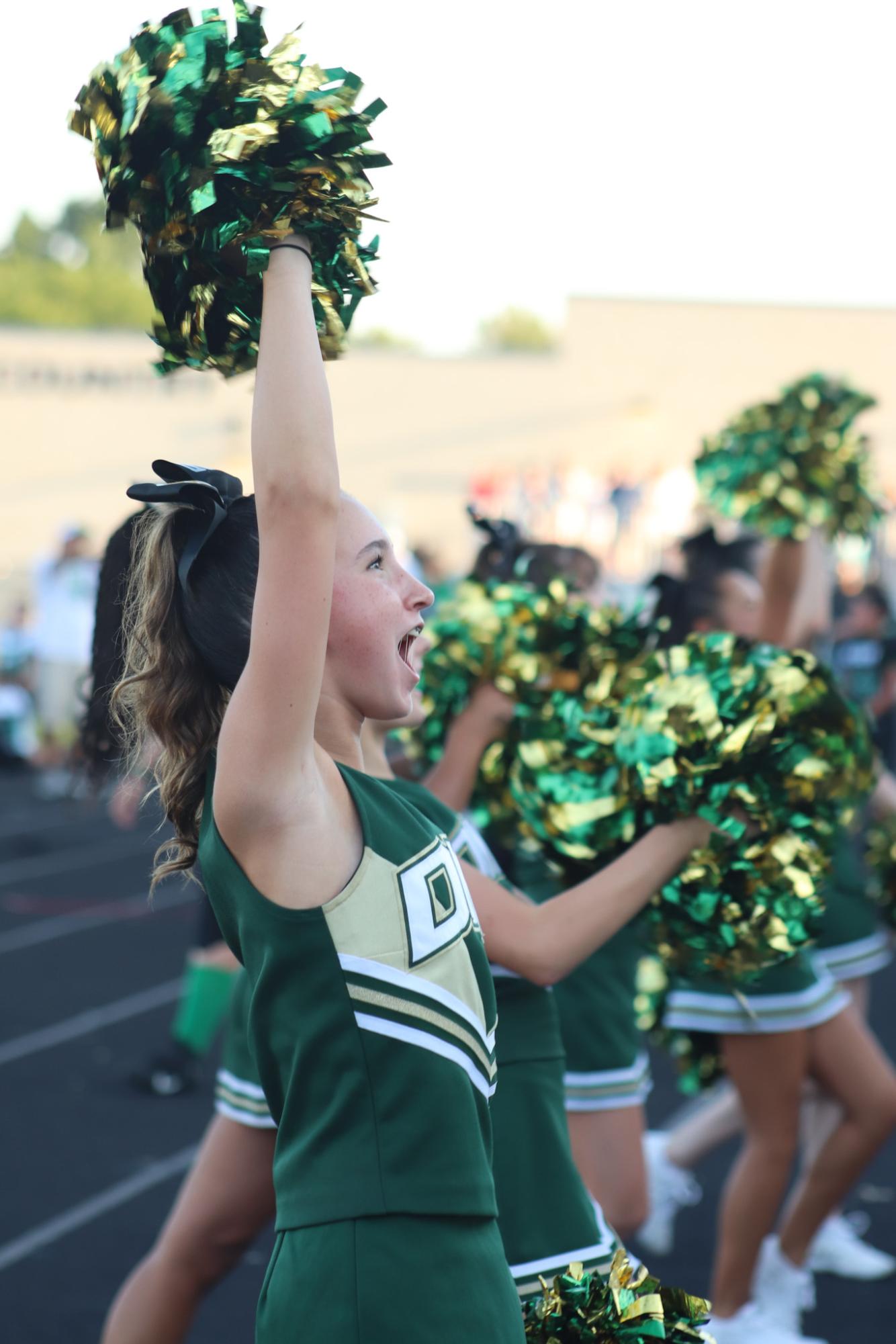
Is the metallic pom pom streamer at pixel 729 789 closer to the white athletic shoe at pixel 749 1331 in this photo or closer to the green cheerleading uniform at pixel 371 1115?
the green cheerleading uniform at pixel 371 1115

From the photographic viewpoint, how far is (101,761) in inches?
117

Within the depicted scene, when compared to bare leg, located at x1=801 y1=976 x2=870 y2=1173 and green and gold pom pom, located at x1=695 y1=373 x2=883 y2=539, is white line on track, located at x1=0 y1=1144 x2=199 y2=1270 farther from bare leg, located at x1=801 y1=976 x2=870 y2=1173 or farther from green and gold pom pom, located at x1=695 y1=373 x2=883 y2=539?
green and gold pom pom, located at x1=695 y1=373 x2=883 y2=539

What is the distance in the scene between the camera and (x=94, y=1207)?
406 centimetres

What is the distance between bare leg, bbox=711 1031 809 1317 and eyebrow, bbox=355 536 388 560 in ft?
6.14

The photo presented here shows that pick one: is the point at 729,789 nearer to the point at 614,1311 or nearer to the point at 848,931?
the point at 614,1311

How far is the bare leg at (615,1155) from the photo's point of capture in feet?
8.93

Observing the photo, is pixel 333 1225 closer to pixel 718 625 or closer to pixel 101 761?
pixel 101 761

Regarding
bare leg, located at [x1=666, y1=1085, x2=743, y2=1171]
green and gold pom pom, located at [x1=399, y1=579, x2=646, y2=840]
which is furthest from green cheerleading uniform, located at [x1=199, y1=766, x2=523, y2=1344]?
bare leg, located at [x1=666, y1=1085, x2=743, y2=1171]

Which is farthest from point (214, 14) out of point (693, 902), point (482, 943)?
point (693, 902)

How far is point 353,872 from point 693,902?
79cm

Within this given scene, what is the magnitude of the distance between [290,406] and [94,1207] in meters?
3.18

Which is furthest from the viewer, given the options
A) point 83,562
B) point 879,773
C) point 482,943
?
point 83,562

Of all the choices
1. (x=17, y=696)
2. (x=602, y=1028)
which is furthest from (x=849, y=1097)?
(x=17, y=696)

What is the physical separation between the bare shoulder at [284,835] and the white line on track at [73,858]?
7.69m
